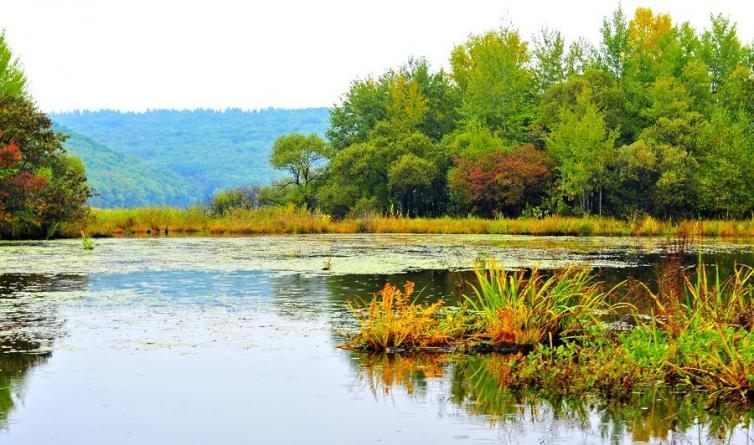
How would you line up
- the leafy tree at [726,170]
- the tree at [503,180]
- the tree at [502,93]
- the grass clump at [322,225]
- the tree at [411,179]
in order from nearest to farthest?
1. the grass clump at [322,225]
2. the leafy tree at [726,170]
3. the tree at [503,180]
4. the tree at [411,179]
5. the tree at [502,93]

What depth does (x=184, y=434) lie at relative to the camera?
8273 millimetres

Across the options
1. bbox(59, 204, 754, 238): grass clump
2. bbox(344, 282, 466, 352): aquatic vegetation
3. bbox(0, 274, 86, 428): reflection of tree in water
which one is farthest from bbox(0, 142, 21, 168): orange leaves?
bbox(344, 282, 466, 352): aquatic vegetation

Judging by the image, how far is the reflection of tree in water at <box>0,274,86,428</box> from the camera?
1035 cm

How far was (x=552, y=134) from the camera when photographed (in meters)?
56.9

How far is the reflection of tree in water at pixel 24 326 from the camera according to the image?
10352mm

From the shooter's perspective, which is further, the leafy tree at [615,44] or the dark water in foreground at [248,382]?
the leafy tree at [615,44]

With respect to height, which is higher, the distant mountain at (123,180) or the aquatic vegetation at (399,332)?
the distant mountain at (123,180)

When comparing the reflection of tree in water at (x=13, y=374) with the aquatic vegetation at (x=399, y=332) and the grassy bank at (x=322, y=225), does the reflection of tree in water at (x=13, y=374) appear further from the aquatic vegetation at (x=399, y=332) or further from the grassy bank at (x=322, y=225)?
the grassy bank at (x=322, y=225)

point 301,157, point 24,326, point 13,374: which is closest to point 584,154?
point 301,157

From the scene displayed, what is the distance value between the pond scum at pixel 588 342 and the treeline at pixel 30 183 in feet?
103

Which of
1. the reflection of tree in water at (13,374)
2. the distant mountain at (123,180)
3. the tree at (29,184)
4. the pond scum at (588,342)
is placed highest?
the distant mountain at (123,180)

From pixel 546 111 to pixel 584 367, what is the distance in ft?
171

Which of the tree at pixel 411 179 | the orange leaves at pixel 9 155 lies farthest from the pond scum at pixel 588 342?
the tree at pixel 411 179

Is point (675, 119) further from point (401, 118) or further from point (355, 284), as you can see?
point (355, 284)
